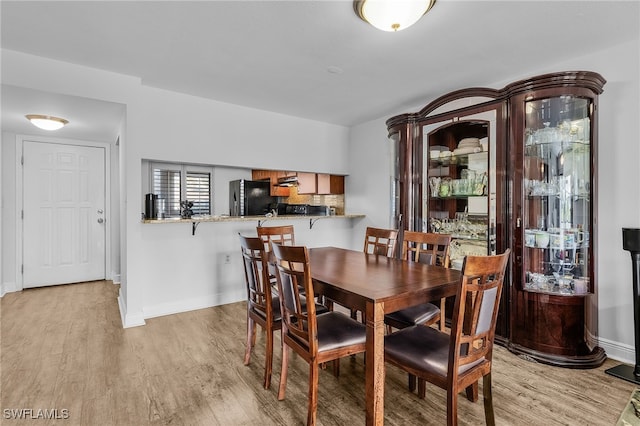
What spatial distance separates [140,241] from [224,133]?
159cm

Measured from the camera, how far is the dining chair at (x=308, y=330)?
1.66 m

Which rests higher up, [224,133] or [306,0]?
[306,0]

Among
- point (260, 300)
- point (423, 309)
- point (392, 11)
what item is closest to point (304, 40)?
point (392, 11)

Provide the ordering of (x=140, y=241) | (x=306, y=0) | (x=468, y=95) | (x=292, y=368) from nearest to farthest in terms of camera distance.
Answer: (x=306, y=0)
(x=292, y=368)
(x=468, y=95)
(x=140, y=241)

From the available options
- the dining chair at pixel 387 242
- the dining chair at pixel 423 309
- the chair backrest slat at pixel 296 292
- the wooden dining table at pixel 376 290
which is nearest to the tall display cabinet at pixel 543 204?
the dining chair at pixel 423 309

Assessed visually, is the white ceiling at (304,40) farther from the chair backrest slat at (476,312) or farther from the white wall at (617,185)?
the chair backrest slat at (476,312)

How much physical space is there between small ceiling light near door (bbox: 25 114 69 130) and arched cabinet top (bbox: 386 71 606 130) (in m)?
3.93

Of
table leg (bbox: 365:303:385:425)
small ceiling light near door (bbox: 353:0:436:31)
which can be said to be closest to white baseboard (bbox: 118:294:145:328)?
table leg (bbox: 365:303:385:425)

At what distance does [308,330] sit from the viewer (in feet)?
5.52

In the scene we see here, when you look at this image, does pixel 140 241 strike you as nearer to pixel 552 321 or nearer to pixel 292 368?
pixel 292 368

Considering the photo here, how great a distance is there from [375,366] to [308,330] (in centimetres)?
38

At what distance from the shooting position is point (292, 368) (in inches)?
92.7

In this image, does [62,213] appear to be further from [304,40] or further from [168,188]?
[304,40]

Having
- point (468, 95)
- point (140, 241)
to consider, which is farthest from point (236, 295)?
point (468, 95)
